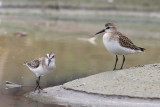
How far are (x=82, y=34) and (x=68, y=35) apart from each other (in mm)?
1193

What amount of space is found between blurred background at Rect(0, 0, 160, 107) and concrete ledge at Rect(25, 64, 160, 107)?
0.75m

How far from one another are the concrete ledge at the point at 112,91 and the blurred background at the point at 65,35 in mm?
753

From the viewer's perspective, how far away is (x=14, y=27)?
32.6m

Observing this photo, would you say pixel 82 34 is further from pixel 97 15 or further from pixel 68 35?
pixel 97 15

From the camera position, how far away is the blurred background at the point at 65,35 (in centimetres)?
1662

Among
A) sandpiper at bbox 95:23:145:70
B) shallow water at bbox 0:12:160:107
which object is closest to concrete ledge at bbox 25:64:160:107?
sandpiper at bbox 95:23:145:70

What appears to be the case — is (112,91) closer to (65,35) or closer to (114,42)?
(114,42)

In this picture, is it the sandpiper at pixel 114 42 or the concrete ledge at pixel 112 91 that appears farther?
the sandpiper at pixel 114 42

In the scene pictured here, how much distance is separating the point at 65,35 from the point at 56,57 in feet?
30.1

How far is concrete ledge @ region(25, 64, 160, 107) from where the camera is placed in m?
12.6

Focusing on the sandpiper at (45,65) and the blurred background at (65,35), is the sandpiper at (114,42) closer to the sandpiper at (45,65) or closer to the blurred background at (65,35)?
the sandpiper at (45,65)

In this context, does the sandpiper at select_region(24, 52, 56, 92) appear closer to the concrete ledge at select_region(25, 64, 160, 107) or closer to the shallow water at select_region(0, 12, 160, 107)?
the concrete ledge at select_region(25, 64, 160, 107)

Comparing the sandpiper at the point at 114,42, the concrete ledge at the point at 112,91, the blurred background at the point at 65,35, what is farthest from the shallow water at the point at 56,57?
the sandpiper at the point at 114,42

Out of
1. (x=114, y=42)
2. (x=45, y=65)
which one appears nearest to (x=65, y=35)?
(x=114, y=42)
